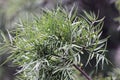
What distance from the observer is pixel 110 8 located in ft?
12.6

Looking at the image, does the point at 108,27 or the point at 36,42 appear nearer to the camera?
the point at 36,42

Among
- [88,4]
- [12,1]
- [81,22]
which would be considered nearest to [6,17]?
[12,1]

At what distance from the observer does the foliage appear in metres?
1.40

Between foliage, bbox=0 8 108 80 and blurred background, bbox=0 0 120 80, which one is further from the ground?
blurred background, bbox=0 0 120 80

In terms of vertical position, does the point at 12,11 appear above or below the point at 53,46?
above

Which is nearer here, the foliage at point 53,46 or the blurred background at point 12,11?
the foliage at point 53,46

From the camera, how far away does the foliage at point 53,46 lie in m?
1.40

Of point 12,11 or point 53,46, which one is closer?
point 53,46

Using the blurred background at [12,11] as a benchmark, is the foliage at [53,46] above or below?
below

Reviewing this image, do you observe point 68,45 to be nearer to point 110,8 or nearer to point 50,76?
point 50,76

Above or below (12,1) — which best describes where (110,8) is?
below

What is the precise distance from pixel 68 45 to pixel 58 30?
62mm

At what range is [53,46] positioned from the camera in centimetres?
141

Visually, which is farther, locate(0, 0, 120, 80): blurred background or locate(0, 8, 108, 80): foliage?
locate(0, 0, 120, 80): blurred background
